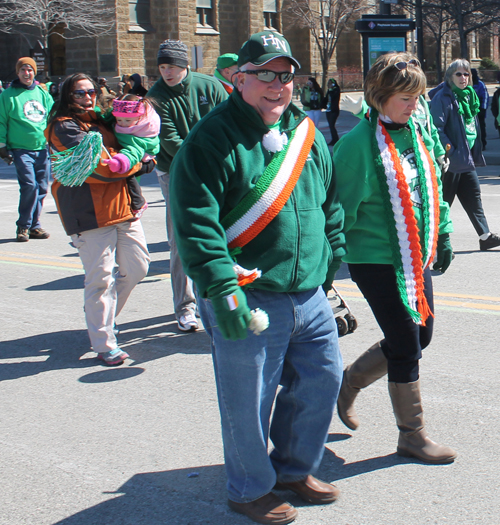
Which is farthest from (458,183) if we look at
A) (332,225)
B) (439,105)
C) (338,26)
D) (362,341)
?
(338,26)

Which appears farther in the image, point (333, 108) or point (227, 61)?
point (333, 108)

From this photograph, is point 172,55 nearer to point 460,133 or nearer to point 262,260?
point 262,260

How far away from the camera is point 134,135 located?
5.02 meters

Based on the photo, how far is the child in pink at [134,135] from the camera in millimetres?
4879

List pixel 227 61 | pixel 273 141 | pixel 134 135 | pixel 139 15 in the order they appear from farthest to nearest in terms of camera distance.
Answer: pixel 139 15 < pixel 227 61 < pixel 134 135 < pixel 273 141

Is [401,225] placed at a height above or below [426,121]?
below

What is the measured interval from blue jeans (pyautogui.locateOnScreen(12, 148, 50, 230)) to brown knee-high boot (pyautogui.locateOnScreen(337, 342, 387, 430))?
6.48 metres

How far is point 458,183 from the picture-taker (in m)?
7.86

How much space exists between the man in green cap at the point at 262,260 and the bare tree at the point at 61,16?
34.4 meters

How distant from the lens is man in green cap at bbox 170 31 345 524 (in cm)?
278

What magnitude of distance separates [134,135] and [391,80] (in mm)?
2156

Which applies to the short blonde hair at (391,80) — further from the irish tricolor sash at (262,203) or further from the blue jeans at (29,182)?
the blue jeans at (29,182)

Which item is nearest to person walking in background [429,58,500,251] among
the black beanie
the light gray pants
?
the black beanie

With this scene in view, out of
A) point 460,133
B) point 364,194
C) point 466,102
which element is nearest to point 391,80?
point 364,194
